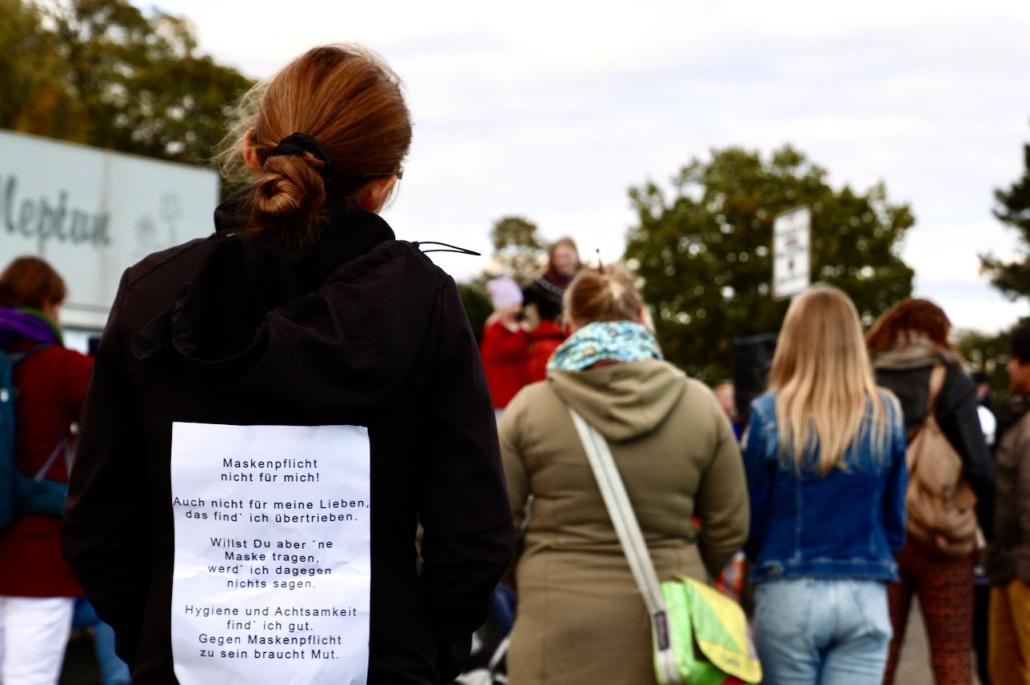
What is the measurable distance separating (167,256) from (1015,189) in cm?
6406

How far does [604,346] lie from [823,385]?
85 centimetres

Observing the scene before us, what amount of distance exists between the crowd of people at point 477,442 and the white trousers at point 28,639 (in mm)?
11

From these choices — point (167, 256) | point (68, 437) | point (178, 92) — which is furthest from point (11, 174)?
point (178, 92)

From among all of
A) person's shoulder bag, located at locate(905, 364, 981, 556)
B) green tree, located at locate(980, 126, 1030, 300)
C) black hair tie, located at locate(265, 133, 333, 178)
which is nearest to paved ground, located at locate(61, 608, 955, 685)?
person's shoulder bag, located at locate(905, 364, 981, 556)

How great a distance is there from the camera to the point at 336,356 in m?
2.01

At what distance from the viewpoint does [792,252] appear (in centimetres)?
939

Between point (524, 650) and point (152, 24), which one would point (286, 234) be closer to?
point (524, 650)

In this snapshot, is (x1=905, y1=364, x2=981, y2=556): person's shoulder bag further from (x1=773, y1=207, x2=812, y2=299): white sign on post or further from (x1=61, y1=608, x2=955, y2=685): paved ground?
(x1=773, y1=207, x2=812, y2=299): white sign on post

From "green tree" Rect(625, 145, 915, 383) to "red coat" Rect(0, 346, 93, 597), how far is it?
4351cm

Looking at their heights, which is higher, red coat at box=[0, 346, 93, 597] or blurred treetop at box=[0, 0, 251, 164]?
blurred treetop at box=[0, 0, 251, 164]

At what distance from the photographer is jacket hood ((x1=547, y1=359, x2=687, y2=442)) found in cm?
421

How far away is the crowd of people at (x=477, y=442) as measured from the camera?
2078mm

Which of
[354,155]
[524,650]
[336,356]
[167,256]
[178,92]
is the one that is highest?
[178,92]

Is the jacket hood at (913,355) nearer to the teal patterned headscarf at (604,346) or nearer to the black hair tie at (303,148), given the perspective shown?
the teal patterned headscarf at (604,346)
